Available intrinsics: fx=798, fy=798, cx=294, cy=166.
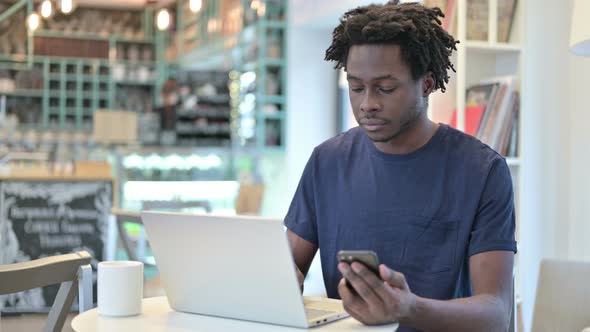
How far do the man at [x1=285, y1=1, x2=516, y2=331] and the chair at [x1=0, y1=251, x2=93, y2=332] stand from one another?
0.48m

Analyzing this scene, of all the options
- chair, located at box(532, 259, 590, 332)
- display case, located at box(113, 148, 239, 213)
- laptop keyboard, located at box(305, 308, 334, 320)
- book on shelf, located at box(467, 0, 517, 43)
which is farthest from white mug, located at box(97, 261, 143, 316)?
display case, located at box(113, 148, 239, 213)

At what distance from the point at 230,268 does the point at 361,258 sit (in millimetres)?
272

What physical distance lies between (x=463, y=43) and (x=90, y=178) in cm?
287

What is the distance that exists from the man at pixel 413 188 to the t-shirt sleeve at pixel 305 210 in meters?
0.02

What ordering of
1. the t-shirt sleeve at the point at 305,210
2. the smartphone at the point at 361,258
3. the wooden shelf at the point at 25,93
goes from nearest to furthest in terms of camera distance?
the smartphone at the point at 361,258 < the t-shirt sleeve at the point at 305,210 < the wooden shelf at the point at 25,93

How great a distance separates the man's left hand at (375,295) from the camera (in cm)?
124

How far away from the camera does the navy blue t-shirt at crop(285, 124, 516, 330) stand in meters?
1.65

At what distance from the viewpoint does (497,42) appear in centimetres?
348

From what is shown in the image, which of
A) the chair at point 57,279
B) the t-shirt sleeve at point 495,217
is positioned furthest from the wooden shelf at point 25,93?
the t-shirt sleeve at point 495,217

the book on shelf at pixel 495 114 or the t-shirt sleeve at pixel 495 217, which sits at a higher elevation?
the book on shelf at pixel 495 114

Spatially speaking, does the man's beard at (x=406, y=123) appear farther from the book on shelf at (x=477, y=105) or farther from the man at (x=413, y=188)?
the book on shelf at (x=477, y=105)

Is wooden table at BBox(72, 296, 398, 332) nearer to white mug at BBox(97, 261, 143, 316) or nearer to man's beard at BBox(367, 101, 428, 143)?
white mug at BBox(97, 261, 143, 316)

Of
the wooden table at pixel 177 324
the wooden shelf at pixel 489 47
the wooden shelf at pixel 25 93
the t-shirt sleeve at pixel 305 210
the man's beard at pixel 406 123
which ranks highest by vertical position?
the wooden shelf at pixel 489 47

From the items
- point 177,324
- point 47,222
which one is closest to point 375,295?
point 177,324
